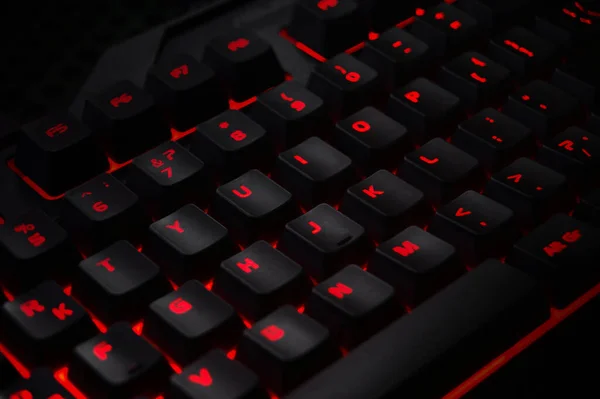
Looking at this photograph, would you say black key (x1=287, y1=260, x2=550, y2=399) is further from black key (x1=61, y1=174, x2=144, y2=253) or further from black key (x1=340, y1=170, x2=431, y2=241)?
black key (x1=61, y1=174, x2=144, y2=253)

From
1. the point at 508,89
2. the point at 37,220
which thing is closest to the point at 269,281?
the point at 37,220

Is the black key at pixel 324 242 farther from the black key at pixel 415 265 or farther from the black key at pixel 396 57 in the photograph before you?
the black key at pixel 396 57

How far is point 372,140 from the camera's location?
2.61 ft

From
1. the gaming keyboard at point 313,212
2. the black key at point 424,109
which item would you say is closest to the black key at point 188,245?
the gaming keyboard at point 313,212

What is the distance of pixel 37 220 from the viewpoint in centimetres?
71

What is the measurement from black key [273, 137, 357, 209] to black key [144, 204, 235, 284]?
0.09m

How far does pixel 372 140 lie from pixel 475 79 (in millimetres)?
141

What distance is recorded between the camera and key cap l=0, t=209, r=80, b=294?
2.24ft

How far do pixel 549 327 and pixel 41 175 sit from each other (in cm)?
46

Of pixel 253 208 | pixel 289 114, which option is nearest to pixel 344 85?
pixel 289 114

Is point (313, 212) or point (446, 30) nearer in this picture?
point (313, 212)

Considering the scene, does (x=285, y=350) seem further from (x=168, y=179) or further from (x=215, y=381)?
(x=168, y=179)

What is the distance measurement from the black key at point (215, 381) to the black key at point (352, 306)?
0.26 ft

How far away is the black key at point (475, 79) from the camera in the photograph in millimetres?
851
